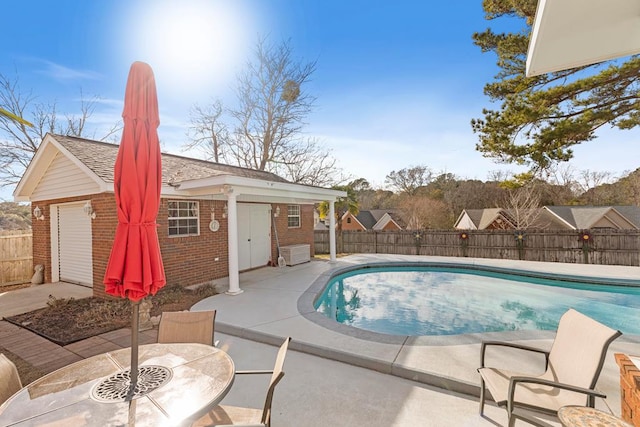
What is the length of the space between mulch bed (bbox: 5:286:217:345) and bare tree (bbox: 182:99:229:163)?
14.7m

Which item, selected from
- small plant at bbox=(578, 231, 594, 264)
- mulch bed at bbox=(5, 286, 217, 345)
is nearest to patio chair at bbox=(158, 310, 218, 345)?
mulch bed at bbox=(5, 286, 217, 345)

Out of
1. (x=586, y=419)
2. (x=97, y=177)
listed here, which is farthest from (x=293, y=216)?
(x=586, y=419)

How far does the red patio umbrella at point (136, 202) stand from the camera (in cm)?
220

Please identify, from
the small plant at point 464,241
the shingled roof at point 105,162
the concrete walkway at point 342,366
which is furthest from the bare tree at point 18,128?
the small plant at point 464,241

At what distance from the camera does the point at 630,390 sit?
2.26 meters

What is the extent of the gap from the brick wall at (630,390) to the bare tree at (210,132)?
21.1 metres

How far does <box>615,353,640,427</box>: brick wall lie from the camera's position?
214 cm

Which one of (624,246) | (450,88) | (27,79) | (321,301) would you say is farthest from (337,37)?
(27,79)

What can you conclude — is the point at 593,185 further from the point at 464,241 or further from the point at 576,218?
the point at 464,241

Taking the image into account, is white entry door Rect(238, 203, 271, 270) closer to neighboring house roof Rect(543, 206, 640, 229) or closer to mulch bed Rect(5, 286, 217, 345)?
mulch bed Rect(5, 286, 217, 345)

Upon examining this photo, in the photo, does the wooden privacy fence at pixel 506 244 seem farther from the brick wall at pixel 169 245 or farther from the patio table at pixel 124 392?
the patio table at pixel 124 392

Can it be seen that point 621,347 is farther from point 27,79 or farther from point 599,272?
point 27,79

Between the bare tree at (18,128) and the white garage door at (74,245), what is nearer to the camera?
A: the white garage door at (74,245)

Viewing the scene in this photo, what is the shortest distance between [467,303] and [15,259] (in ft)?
46.7
